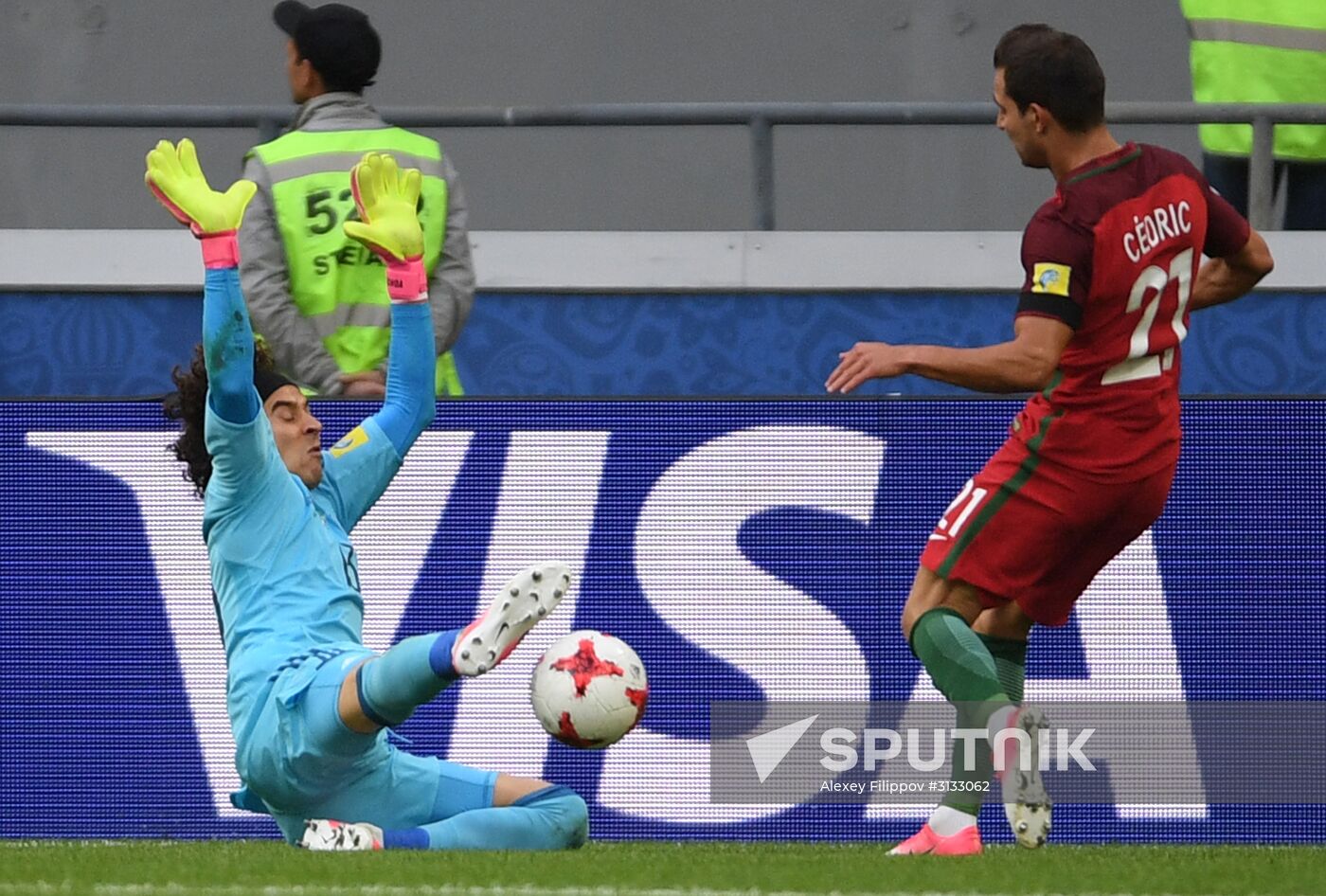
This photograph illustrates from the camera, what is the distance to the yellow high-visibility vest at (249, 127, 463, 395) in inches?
258

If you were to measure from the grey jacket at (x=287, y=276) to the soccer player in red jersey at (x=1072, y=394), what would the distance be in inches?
65.6

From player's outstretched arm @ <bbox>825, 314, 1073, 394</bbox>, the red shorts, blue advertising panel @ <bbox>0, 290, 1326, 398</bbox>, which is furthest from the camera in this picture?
blue advertising panel @ <bbox>0, 290, 1326, 398</bbox>

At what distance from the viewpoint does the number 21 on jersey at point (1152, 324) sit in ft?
17.5

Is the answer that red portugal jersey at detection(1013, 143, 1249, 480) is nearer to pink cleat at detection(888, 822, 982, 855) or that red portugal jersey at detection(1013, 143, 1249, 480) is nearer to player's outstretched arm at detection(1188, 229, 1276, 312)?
player's outstretched arm at detection(1188, 229, 1276, 312)

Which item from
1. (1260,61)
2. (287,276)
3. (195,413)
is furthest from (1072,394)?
(1260,61)

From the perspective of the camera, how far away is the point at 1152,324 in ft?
17.7

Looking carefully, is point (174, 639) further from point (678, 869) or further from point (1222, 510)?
point (1222, 510)

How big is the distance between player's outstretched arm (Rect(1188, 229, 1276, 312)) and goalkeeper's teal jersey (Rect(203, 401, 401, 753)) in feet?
6.61

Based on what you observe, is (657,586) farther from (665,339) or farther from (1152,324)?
(1152,324)

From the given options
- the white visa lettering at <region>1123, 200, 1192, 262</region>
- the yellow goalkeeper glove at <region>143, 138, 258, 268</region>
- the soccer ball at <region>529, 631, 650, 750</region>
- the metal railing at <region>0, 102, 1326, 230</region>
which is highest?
the yellow goalkeeper glove at <region>143, 138, 258, 268</region>

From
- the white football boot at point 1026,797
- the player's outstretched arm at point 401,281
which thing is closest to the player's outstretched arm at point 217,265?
the player's outstretched arm at point 401,281

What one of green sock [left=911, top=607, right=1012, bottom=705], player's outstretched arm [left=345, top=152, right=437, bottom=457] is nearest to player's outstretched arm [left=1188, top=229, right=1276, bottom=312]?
green sock [left=911, top=607, right=1012, bottom=705]

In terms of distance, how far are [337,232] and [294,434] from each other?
2.69ft

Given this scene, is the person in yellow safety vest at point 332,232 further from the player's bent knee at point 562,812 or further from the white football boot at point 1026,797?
the white football boot at point 1026,797
